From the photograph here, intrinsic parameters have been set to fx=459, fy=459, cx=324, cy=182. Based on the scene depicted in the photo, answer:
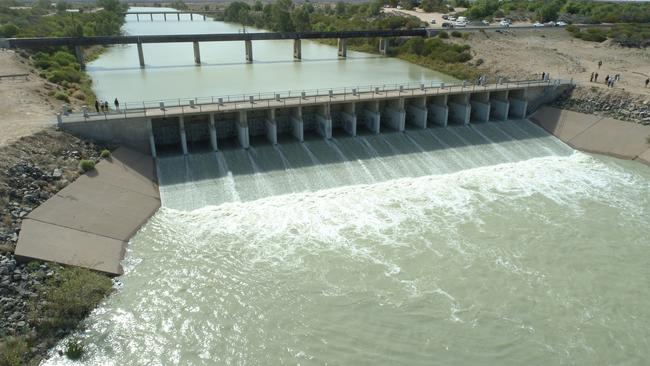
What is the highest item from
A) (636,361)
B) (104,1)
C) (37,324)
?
(104,1)

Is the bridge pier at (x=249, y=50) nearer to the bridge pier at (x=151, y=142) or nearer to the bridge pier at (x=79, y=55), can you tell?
the bridge pier at (x=79, y=55)

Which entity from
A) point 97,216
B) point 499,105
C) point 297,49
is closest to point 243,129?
point 97,216

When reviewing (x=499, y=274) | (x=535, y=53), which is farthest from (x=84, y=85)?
(x=535, y=53)

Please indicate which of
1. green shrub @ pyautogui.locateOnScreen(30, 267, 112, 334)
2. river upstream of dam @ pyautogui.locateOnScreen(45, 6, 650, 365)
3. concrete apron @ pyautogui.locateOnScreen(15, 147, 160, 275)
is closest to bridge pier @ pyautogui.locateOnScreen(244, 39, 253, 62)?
river upstream of dam @ pyautogui.locateOnScreen(45, 6, 650, 365)

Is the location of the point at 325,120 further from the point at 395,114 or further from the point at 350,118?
the point at 395,114

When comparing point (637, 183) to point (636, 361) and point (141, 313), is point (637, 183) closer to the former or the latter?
point (636, 361)

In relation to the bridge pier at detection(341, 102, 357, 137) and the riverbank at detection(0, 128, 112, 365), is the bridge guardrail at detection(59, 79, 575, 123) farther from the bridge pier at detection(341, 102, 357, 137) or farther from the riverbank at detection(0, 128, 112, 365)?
the riverbank at detection(0, 128, 112, 365)
